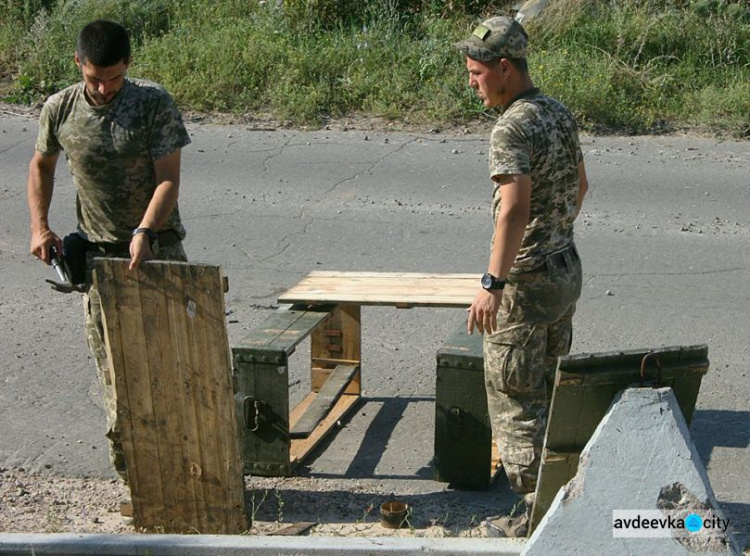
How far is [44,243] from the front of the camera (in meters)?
4.57

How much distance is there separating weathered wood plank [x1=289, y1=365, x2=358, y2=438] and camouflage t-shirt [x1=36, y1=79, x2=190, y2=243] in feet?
3.83

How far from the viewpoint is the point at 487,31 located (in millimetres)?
3988

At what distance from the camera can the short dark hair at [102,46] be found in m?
4.35

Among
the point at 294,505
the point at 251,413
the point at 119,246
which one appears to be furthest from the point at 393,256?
the point at 119,246

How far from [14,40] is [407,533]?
414 inches

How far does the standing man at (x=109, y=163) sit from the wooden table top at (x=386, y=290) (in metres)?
0.95

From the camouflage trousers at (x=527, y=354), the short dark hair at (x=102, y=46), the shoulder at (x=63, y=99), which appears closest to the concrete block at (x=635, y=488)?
the camouflage trousers at (x=527, y=354)

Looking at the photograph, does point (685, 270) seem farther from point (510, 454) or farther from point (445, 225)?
point (510, 454)

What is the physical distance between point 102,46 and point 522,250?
1767mm

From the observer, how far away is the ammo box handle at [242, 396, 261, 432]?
16.4ft

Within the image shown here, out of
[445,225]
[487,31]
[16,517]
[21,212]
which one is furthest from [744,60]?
[16,517]

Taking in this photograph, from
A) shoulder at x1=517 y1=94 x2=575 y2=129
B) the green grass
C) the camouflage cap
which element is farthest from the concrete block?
the green grass

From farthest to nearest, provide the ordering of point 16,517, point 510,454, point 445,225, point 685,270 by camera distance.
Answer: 1. point 445,225
2. point 685,270
3. point 16,517
4. point 510,454

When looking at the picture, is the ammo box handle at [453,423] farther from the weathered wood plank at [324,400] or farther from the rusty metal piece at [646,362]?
the rusty metal piece at [646,362]
